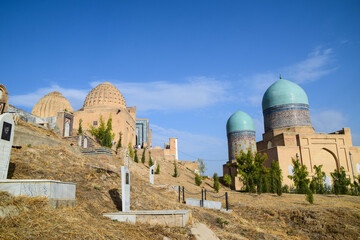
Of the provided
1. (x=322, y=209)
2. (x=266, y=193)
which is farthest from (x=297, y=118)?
(x=322, y=209)

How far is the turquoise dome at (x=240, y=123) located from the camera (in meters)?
30.6

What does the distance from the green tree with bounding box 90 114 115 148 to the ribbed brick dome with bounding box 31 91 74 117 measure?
275 inches

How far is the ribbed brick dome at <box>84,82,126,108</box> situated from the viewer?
90.6ft

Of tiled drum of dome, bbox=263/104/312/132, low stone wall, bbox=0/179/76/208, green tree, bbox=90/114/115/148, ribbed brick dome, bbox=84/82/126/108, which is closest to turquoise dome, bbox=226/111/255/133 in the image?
tiled drum of dome, bbox=263/104/312/132

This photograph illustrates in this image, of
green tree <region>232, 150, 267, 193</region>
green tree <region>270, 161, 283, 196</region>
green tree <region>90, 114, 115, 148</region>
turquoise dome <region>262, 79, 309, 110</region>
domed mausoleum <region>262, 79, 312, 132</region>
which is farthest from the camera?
turquoise dome <region>262, 79, 309, 110</region>

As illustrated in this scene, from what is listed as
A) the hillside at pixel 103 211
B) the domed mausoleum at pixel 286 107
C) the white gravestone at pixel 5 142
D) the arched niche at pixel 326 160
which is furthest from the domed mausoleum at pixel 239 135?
the white gravestone at pixel 5 142

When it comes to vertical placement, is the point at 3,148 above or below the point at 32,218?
above

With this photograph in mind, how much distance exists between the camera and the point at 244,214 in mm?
11602

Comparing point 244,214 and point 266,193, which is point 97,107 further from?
point 244,214

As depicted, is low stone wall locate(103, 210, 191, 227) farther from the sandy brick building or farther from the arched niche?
the arched niche

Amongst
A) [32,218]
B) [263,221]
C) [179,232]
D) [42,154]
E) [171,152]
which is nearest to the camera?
[32,218]

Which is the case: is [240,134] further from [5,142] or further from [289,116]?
[5,142]

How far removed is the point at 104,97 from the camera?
91.4 ft

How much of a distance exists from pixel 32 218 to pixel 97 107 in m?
23.7
